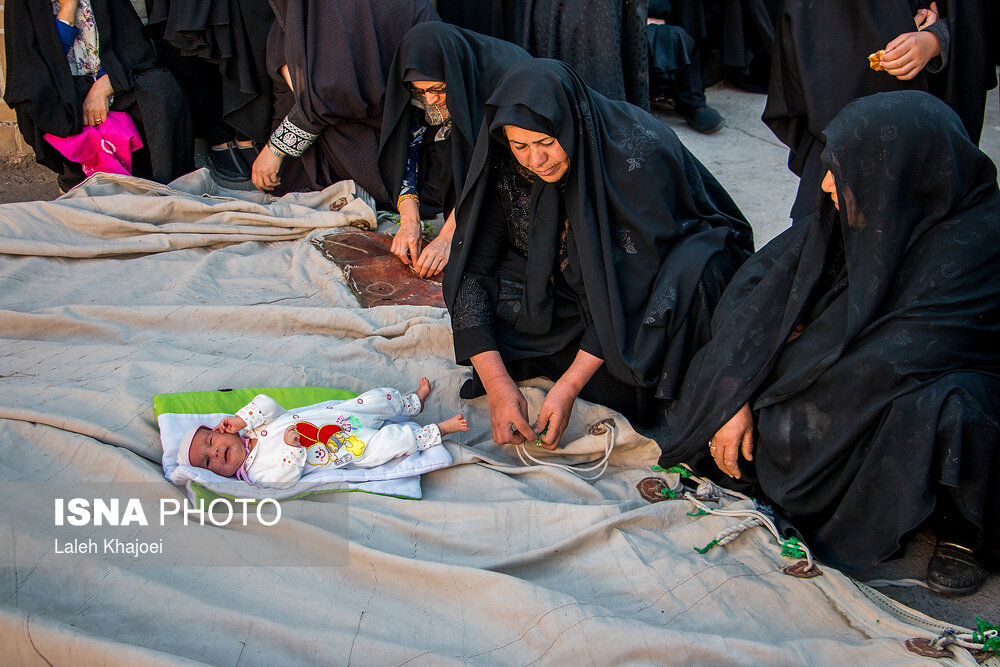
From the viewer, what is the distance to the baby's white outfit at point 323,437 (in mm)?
2141

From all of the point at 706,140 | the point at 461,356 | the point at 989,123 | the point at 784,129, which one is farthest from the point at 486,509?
the point at 989,123

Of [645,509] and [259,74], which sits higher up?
[259,74]

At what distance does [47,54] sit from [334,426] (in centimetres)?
267

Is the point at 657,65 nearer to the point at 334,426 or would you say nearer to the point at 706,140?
the point at 706,140

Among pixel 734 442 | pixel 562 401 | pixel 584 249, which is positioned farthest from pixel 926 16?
pixel 562 401

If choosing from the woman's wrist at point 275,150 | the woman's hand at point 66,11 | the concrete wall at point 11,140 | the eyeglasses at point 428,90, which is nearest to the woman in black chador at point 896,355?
the eyeglasses at point 428,90

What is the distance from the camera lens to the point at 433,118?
3463 millimetres

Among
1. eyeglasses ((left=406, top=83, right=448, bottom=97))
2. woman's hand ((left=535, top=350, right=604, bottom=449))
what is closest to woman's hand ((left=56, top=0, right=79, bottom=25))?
eyeglasses ((left=406, top=83, right=448, bottom=97))

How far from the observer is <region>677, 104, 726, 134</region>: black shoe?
507cm

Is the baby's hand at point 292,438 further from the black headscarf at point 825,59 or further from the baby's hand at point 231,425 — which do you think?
the black headscarf at point 825,59

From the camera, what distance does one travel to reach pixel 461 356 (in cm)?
258

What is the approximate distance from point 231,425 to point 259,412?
80 millimetres

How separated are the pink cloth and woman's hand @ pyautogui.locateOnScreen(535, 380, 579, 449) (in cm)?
255

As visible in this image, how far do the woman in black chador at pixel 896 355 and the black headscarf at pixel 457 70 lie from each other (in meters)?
1.49
